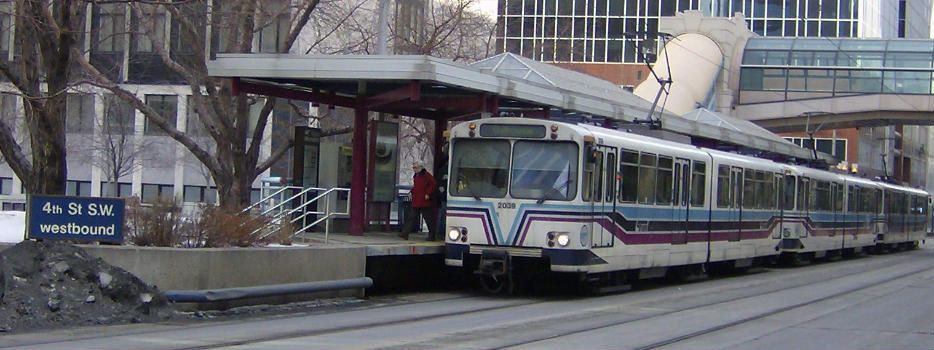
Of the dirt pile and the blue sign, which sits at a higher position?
the blue sign

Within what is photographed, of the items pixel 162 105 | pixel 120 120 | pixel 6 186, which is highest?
pixel 162 105

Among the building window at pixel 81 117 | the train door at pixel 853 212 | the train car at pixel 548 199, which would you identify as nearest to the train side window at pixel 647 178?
the train car at pixel 548 199

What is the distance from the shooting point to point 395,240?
2005 centimetres

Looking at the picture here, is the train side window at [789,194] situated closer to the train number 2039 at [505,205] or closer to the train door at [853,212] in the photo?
the train door at [853,212]

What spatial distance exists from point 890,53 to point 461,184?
4760 cm

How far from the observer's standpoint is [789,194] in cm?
3017

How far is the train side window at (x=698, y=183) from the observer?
74.8 feet

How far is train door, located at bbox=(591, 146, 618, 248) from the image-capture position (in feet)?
61.3

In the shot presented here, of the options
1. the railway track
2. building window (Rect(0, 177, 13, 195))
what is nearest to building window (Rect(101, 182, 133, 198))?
building window (Rect(0, 177, 13, 195))

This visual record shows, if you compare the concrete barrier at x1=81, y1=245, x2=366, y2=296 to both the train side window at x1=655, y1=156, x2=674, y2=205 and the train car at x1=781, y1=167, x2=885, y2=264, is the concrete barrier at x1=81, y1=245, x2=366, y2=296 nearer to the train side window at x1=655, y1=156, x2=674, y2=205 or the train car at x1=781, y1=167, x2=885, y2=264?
the train side window at x1=655, y1=156, x2=674, y2=205

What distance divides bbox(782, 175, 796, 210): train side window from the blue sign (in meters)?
19.5

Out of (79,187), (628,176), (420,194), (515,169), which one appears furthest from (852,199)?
(79,187)

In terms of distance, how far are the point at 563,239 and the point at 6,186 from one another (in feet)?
167

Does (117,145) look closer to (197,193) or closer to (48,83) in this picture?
(197,193)
